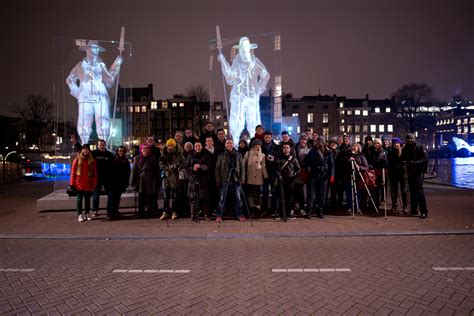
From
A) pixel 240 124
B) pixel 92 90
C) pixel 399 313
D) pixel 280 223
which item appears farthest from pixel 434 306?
pixel 92 90

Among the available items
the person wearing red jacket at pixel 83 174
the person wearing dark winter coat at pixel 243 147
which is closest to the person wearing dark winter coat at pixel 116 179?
the person wearing red jacket at pixel 83 174

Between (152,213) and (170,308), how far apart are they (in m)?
6.28

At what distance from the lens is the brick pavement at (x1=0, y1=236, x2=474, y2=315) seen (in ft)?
14.0

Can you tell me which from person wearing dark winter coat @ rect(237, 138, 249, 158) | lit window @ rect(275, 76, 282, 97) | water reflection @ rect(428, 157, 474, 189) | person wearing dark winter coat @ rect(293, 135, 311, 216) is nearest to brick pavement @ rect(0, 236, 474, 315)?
person wearing dark winter coat @ rect(293, 135, 311, 216)

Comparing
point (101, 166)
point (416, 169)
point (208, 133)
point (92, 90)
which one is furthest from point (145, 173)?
point (416, 169)

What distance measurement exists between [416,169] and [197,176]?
18.2ft

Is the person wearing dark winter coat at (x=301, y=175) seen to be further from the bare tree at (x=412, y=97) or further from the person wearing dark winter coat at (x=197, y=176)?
the bare tree at (x=412, y=97)

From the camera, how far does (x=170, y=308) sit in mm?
4219

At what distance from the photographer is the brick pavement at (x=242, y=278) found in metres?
4.26

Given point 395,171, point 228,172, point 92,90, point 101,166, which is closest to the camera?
point 228,172

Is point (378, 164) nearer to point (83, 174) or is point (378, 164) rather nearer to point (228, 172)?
point (228, 172)

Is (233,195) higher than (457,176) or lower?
higher

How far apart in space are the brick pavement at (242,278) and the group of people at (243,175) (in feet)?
7.15

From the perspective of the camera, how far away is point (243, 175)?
9.23 meters
